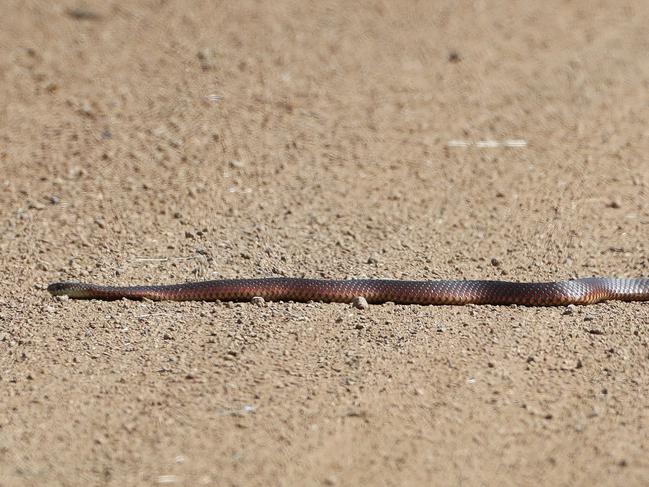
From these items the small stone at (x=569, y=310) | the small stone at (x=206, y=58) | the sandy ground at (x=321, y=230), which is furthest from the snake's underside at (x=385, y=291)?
the small stone at (x=206, y=58)

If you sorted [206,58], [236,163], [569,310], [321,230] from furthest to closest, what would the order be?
[206,58] < [236,163] < [321,230] < [569,310]

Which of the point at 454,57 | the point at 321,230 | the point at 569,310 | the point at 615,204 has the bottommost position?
the point at 321,230

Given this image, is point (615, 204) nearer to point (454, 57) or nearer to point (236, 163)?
point (236, 163)

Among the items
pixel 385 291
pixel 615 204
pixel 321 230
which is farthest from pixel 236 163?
pixel 615 204

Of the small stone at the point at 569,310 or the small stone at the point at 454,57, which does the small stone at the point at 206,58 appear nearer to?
the small stone at the point at 454,57

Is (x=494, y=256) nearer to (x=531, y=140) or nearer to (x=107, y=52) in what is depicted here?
(x=531, y=140)

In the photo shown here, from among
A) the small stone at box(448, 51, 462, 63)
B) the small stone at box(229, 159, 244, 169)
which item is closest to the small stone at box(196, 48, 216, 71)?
the small stone at box(229, 159, 244, 169)

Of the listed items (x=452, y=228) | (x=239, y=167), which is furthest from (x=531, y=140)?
(x=239, y=167)

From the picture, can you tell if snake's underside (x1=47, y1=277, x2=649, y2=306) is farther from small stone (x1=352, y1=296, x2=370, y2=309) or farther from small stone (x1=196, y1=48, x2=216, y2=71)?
small stone (x1=196, y1=48, x2=216, y2=71)
